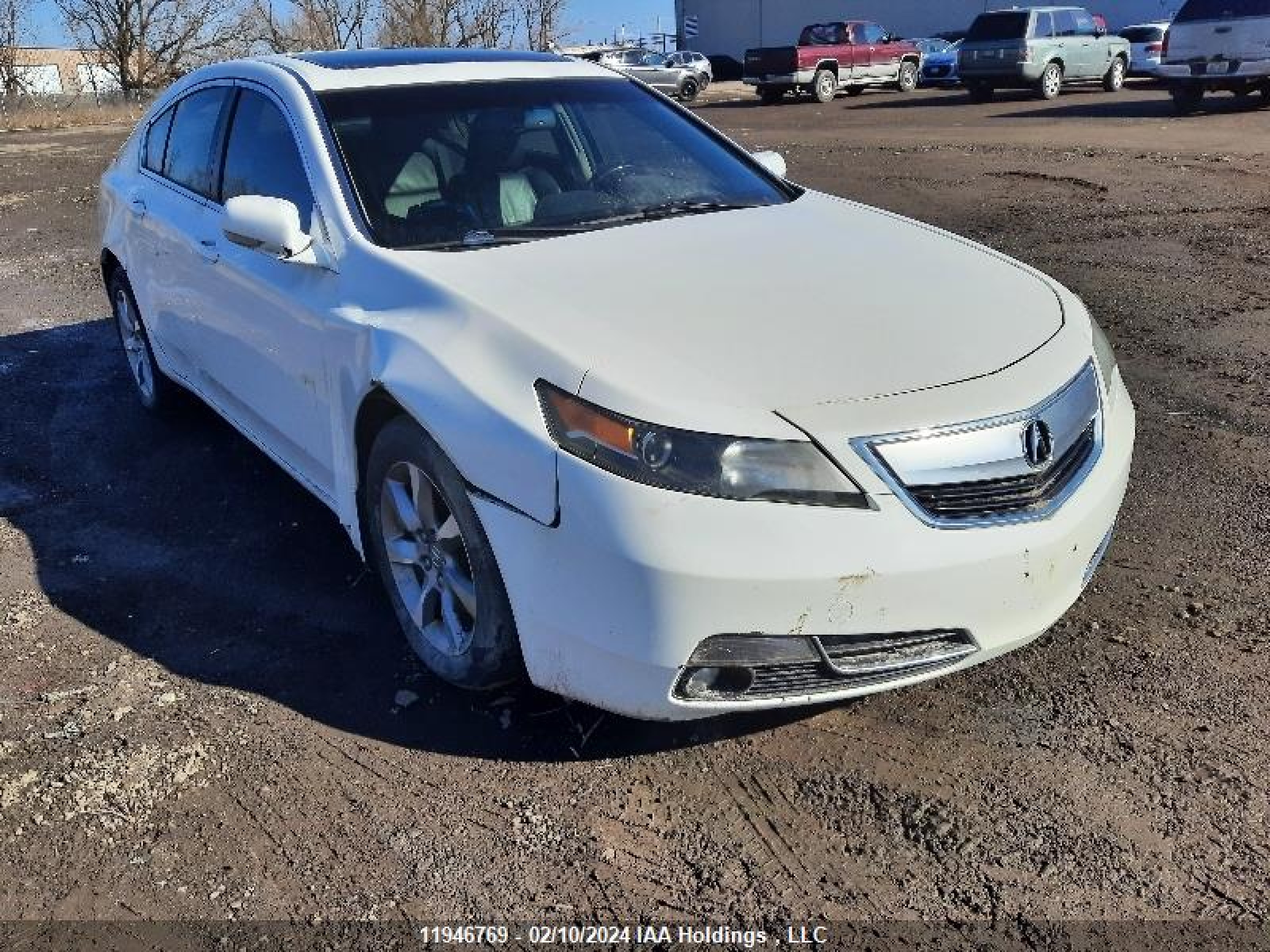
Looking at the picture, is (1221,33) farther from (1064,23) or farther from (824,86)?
(824,86)

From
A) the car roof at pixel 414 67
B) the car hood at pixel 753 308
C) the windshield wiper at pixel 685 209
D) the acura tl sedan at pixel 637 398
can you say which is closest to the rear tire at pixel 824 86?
the car roof at pixel 414 67

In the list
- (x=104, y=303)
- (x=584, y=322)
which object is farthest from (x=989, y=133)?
(x=584, y=322)

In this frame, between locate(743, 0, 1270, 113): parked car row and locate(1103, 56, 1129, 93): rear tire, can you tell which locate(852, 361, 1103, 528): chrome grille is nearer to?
locate(743, 0, 1270, 113): parked car row

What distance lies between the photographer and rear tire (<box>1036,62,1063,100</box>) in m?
25.5

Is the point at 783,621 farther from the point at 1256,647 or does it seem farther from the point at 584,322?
the point at 1256,647

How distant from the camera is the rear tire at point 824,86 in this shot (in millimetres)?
29938

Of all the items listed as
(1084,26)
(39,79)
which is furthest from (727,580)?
(39,79)

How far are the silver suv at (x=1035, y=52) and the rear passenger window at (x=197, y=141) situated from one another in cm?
2361

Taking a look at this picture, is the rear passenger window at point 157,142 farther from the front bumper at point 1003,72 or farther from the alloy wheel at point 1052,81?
the alloy wheel at point 1052,81

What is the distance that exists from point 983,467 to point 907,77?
33.0m

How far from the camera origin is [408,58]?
173 inches

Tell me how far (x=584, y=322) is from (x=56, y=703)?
1.87m

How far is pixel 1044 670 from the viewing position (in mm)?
3291

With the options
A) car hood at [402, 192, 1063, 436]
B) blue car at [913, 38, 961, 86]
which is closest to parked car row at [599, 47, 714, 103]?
blue car at [913, 38, 961, 86]
